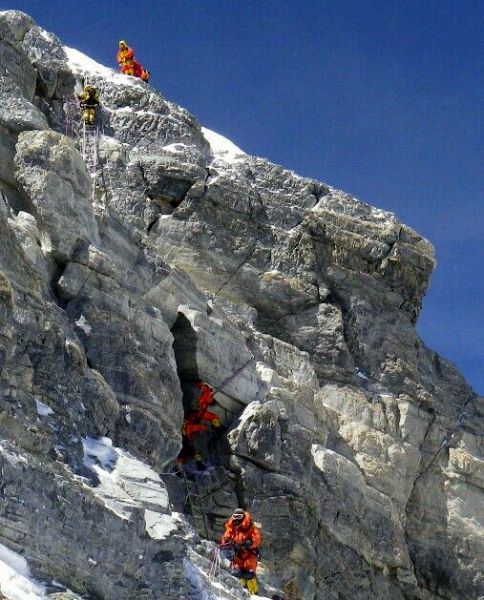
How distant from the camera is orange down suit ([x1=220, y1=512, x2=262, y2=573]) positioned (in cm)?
2827

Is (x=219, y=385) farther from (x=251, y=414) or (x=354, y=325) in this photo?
(x=354, y=325)

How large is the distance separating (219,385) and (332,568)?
468 cm

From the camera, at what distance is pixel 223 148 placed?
129ft

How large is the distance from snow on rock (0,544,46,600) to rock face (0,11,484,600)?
239mm

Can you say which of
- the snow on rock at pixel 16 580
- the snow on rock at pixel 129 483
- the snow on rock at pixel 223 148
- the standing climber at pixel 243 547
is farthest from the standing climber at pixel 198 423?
the snow on rock at pixel 16 580

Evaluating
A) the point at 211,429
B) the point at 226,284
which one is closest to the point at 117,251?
the point at 211,429

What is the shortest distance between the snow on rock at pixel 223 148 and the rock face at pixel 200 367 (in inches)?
2.7

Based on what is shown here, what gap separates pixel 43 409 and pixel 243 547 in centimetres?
535

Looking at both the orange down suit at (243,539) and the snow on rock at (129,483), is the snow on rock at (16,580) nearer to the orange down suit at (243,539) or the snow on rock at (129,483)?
the snow on rock at (129,483)

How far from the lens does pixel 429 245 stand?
40.1 meters

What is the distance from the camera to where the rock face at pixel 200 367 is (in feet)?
79.8

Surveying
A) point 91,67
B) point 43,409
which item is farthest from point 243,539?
point 91,67

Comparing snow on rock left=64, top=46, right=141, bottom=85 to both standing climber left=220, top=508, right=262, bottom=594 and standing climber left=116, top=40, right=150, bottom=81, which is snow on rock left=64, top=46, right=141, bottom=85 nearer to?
standing climber left=116, top=40, right=150, bottom=81

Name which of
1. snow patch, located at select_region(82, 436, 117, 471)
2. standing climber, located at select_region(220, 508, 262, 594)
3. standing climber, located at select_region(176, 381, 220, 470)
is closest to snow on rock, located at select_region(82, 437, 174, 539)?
snow patch, located at select_region(82, 436, 117, 471)
